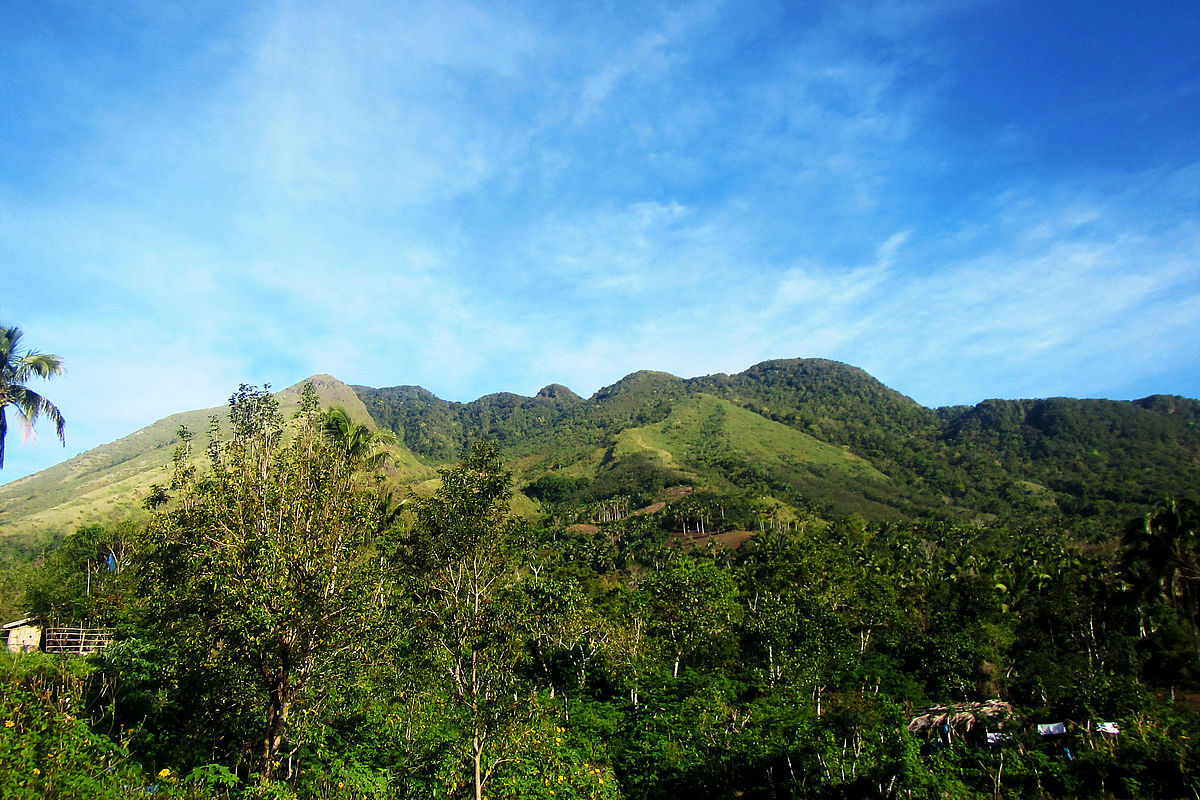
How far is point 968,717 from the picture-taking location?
24.4 meters

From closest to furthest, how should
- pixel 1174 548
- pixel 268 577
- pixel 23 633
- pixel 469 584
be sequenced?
pixel 268 577 < pixel 469 584 < pixel 1174 548 < pixel 23 633

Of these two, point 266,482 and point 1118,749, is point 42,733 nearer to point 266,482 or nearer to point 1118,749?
point 266,482

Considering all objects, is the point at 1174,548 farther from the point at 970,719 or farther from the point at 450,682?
the point at 450,682

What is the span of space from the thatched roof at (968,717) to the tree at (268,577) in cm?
2365

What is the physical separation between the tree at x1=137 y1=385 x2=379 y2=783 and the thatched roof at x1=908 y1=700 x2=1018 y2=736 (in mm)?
23650

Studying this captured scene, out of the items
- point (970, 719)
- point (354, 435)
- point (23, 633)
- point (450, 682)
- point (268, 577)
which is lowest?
point (970, 719)

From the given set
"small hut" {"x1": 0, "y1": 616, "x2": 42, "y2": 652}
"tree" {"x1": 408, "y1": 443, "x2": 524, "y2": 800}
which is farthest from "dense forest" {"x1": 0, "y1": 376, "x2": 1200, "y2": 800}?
"small hut" {"x1": 0, "y1": 616, "x2": 42, "y2": 652}

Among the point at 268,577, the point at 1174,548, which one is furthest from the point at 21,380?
the point at 1174,548

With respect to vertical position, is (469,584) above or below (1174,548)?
above

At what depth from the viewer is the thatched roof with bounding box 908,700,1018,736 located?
24.2 m

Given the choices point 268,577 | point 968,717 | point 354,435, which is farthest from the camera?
point 354,435

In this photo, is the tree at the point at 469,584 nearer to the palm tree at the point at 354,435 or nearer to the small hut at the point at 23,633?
the palm tree at the point at 354,435

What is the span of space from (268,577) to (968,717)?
27650 mm

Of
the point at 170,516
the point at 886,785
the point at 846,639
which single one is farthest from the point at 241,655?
the point at 846,639
